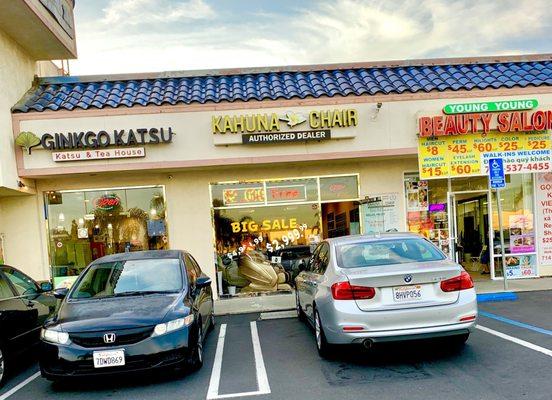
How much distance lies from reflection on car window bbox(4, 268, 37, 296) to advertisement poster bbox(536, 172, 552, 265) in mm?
11649

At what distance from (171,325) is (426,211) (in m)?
8.56

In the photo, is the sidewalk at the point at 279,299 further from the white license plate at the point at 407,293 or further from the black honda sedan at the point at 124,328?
the white license plate at the point at 407,293

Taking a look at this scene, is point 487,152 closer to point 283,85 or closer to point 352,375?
point 283,85

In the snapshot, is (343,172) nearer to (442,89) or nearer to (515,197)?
(442,89)

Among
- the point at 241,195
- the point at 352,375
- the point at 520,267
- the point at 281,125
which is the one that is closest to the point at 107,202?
the point at 241,195

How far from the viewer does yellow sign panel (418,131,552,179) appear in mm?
11289

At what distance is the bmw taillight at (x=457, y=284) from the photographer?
5387 mm

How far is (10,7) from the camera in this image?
9969mm

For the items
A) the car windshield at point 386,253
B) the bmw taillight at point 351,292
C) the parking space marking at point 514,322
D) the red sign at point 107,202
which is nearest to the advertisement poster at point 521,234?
the parking space marking at point 514,322

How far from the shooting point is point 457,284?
214 inches

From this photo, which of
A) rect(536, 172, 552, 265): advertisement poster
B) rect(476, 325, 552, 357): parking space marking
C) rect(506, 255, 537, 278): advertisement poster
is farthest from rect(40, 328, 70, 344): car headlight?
rect(536, 172, 552, 265): advertisement poster

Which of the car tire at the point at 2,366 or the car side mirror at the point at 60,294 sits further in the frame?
the car side mirror at the point at 60,294

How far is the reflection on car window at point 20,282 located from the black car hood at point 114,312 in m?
1.49

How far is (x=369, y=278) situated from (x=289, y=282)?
688 cm
